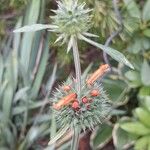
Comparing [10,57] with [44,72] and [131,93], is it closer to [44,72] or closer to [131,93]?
[44,72]

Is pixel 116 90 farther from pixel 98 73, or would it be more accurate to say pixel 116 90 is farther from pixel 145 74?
pixel 98 73

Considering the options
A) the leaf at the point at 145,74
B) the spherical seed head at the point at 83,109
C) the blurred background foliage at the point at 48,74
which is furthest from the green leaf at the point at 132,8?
the spherical seed head at the point at 83,109

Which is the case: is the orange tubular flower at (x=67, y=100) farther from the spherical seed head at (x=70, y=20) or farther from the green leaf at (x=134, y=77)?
the green leaf at (x=134, y=77)

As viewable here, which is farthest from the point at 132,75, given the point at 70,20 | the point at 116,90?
the point at 70,20

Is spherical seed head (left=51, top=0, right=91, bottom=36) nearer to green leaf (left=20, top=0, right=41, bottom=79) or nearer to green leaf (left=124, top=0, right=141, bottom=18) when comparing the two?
green leaf (left=124, top=0, right=141, bottom=18)

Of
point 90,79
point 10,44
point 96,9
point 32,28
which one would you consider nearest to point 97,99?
point 90,79

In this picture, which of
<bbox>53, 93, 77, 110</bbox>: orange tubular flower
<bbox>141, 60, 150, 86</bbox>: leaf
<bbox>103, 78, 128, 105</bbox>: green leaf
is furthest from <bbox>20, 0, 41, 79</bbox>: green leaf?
<bbox>53, 93, 77, 110</bbox>: orange tubular flower
